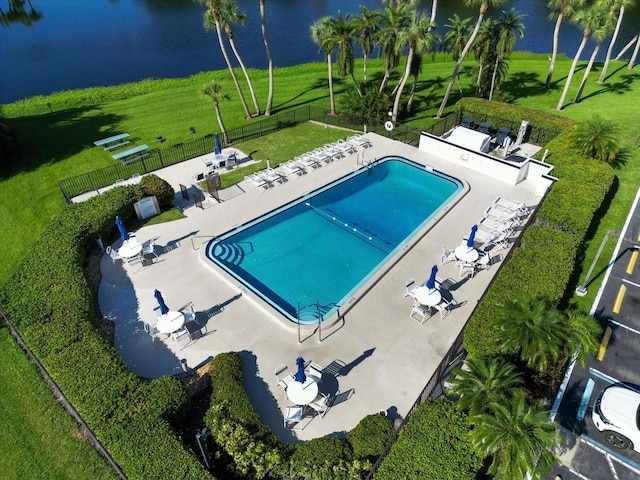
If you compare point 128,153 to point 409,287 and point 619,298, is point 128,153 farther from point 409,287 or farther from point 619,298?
point 619,298

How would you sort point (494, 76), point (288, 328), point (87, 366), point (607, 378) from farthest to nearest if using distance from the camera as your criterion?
point (494, 76)
point (288, 328)
point (607, 378)
point (87, 366)

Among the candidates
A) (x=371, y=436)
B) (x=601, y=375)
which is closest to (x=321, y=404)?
(x=371, y=436)

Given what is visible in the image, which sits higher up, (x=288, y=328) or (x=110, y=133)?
(x=110, y=133)

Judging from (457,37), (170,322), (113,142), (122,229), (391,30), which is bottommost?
(170,322)

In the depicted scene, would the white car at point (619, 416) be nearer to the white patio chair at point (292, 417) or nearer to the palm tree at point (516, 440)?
the palm tree at point (516, 440)

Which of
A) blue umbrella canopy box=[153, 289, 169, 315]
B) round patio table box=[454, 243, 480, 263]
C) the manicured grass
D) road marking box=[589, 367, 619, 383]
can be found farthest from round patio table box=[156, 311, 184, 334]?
road marking box=[589, 367, 619, 383]

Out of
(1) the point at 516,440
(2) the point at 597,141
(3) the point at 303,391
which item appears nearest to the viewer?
(1) the point at 516,440

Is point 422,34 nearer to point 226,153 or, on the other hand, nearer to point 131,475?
point 226,153

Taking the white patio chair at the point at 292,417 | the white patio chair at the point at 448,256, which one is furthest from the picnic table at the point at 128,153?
the white patio chair at the point at 292,417

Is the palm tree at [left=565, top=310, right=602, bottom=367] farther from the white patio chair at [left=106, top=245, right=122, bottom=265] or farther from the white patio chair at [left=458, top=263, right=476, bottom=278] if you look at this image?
the white patio chair at [left=106, top=245, right=122, bottom=265]
